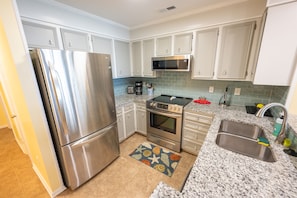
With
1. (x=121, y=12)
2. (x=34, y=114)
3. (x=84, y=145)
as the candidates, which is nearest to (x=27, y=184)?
(x=84, y=145)

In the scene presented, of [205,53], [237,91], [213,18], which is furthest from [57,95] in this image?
[237,91]

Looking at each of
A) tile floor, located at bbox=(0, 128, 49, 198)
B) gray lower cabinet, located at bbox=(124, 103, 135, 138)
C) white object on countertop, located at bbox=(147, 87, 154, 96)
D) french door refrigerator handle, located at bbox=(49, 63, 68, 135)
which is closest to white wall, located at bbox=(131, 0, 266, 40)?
white object on countertop, located at bbox=(147, 87, 154, 96)

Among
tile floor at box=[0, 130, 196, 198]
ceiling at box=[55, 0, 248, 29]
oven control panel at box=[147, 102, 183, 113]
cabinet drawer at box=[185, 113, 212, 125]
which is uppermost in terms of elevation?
ceiling at box=[55, 0, 248, 29]

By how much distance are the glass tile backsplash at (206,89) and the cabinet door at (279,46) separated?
22 centimetres

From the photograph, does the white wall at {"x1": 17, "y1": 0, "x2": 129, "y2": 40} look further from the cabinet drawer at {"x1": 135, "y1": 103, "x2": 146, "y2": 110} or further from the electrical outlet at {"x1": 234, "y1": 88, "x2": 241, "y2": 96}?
the electrical outlet at {"x1": 234, "y1": 88, "x2": 241, "y2": 96}

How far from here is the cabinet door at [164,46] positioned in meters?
2.35

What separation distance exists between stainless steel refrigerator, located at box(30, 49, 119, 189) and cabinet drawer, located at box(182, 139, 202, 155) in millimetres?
1371

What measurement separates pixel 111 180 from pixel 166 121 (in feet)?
4.39

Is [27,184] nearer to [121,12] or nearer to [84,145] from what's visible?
[84,145]

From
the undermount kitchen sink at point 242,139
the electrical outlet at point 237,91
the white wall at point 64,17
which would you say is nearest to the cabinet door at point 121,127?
the white wall at point 64,17

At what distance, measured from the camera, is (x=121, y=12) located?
1986 millimetres

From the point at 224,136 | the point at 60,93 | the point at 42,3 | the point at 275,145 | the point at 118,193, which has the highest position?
the point at 42,3

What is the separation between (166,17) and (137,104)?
5.95ft

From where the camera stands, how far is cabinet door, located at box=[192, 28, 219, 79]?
196 cm
